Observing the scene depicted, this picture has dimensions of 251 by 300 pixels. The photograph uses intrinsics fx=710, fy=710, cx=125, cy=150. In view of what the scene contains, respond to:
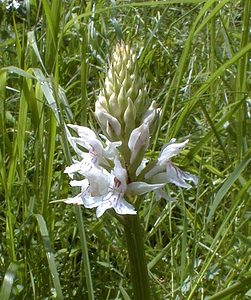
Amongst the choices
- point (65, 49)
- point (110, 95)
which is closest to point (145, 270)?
point (110, 95)

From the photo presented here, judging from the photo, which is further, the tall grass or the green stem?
the tall grass

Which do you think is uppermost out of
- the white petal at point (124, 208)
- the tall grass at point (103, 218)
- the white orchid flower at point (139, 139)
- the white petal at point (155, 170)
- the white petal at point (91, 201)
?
the white orchid flower at point (139, 139)

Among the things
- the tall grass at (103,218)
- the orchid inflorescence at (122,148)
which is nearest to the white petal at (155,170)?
the orchid inflorescence at (122,148)

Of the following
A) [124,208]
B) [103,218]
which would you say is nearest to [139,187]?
[124,208]

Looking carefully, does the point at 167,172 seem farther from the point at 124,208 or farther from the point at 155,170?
the point at 124,208

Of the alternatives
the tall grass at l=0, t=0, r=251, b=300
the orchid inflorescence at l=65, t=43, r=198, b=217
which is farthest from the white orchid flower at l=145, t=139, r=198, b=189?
the tall grass at l=0, t=0, r=251, b=300

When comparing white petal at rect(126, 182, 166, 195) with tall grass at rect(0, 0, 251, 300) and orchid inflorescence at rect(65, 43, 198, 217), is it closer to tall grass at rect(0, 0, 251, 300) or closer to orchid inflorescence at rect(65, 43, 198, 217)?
orchid inflorescence at rect(65, 43, 198, 217)

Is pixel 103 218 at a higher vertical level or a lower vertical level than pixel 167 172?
lower

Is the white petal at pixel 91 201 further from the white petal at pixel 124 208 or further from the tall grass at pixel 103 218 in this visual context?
the tall grass at pixel 103 218
